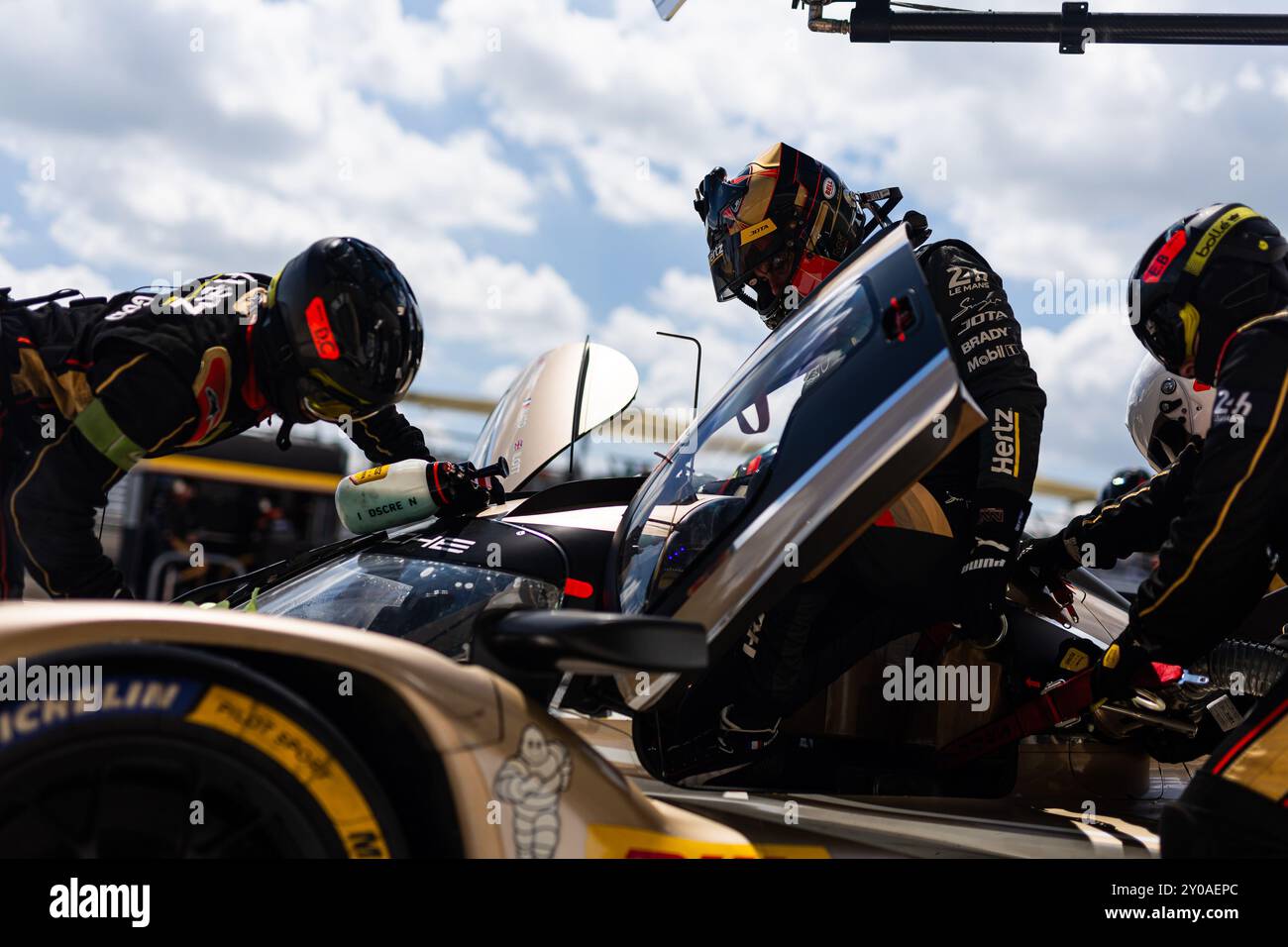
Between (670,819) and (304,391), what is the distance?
2382mm

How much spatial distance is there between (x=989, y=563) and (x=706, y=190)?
2193 mm

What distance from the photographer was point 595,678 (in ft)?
7.50

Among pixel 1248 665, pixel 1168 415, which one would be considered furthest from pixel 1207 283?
pixel 1168 415

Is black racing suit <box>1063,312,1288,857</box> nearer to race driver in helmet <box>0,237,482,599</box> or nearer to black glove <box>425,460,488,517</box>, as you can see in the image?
black glove <box>425,460,488,517</box>

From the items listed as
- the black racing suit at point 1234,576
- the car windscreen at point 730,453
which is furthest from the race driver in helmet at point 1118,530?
the car windscreen at point 730,453

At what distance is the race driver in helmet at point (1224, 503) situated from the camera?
197 cm

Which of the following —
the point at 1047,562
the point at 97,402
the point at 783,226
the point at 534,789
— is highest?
the point at 783,226

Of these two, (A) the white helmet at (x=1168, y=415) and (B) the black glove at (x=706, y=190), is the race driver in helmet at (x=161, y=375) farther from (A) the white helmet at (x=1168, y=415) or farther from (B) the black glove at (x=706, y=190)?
(A) the white helmet at (x=1168, y=415)

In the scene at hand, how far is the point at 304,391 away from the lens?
3.74 meters

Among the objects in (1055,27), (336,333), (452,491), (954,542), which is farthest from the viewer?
(1055,27)

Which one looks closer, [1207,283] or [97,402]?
[1207,283]

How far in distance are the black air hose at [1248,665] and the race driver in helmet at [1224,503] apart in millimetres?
437

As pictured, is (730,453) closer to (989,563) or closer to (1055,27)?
(989,563)
